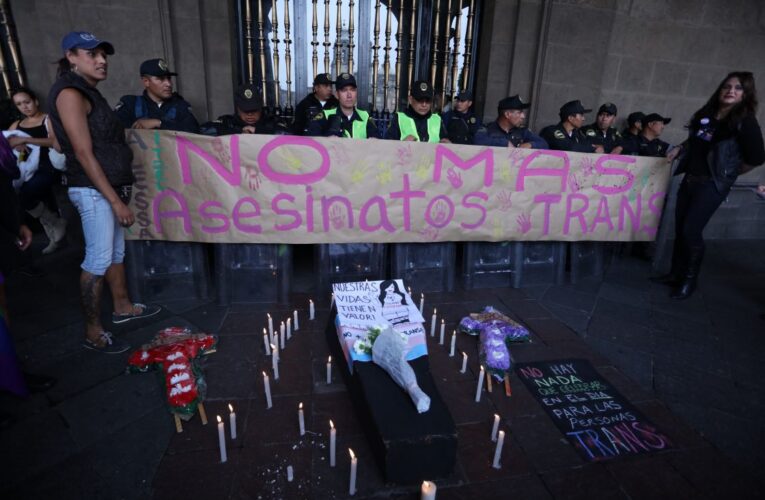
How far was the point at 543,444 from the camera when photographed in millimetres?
2426

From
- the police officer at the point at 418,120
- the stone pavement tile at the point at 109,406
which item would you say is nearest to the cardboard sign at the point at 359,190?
the police officer at the point at 418,120

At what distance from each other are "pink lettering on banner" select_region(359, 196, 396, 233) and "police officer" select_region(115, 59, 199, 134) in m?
2.05

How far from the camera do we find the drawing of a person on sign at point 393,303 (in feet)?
9.80

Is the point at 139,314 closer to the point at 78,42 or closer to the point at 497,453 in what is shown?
the point at 78,42

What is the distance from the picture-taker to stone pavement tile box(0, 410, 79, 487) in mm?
2148

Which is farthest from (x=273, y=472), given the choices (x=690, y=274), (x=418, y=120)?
(x=690, y=274)

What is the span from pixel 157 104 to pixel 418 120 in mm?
2761

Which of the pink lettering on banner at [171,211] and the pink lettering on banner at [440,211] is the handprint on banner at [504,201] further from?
the pink lettering on banner at [171,211]

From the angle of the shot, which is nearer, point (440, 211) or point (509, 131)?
point (440, 211)

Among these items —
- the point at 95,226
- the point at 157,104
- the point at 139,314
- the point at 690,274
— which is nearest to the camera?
the point at 95,226

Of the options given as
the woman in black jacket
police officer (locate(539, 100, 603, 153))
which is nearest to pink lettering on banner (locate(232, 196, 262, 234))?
police officer (locate(539, 100, 603, 153))

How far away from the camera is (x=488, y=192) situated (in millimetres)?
4180

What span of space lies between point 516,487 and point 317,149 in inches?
114

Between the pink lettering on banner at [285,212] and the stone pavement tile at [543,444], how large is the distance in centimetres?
241
